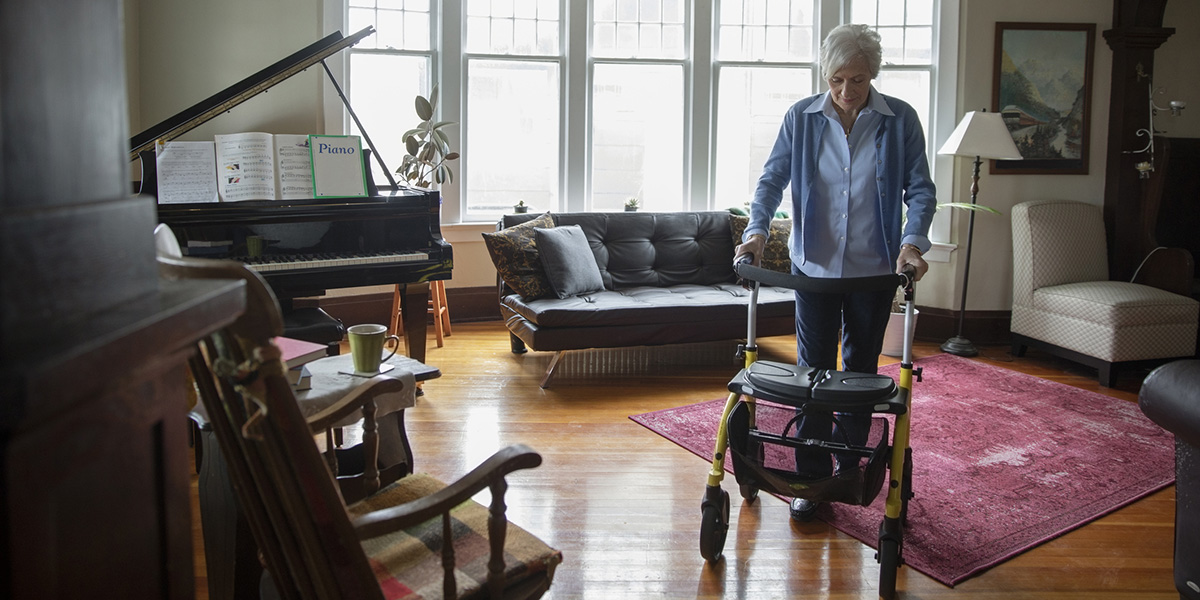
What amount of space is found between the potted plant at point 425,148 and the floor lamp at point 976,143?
A: 9.76 feet

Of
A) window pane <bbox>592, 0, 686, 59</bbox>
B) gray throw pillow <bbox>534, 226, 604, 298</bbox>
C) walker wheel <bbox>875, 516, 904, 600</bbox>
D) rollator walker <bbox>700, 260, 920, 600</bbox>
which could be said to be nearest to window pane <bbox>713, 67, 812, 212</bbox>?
window pane <bbox>592, 0, 686, 59</bbox>

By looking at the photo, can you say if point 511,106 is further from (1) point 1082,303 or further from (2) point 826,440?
(2) point 826,440

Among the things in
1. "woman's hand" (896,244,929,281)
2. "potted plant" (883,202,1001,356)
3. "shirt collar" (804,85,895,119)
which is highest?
"shirt collar" (804,85,895,119)

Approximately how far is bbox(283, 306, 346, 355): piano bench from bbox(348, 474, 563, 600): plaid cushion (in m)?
1.90

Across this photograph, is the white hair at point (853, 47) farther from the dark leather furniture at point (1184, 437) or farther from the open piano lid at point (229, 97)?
the open piano lid at point (229, 97)

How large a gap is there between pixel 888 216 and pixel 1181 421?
37.9 inches

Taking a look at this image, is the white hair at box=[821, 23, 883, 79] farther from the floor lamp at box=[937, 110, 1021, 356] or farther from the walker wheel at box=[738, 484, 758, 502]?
the floor lamp at box=[937, 110, 1021, 356]

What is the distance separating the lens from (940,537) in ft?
9.39

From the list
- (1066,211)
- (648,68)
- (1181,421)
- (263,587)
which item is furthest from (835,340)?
(648,68)

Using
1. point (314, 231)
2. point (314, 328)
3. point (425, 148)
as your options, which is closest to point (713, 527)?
point (314, 328)

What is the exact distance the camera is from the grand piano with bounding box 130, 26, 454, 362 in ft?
12.5

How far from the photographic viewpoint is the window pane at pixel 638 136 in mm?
6195

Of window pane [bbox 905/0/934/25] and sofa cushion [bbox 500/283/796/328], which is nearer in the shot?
sofa cushion [bbox 500/283/796/328]

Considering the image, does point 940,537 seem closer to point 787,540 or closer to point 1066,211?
point 787,540
